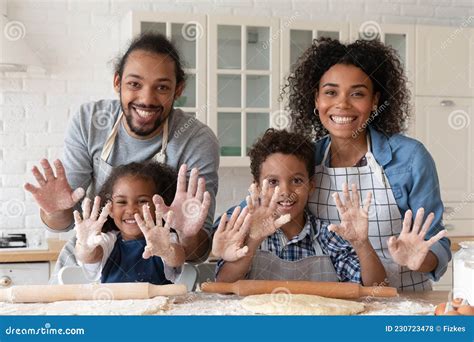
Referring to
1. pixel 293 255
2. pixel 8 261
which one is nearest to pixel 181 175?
pixel 293 255

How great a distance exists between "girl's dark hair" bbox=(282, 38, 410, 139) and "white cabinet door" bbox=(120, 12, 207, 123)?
1.86 feet

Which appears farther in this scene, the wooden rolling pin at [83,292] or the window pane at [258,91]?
the window pane at [258,91]

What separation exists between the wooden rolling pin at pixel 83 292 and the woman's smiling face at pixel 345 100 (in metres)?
0.40

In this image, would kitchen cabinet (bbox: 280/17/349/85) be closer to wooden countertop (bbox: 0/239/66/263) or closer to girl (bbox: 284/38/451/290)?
girl (bbox: 284/38/451/290)

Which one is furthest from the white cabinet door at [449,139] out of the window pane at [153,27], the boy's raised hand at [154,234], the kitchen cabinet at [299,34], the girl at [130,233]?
the boy's raised hand at [154,234]

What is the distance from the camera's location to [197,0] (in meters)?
1.73

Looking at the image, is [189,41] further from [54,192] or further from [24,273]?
[54,192]

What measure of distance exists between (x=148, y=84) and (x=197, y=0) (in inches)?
30.2

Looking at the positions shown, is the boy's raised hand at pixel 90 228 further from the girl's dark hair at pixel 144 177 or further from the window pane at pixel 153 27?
the window pane at pixel 153 27

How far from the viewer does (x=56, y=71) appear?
1.57 meters

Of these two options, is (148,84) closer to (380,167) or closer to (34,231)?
(380,167)

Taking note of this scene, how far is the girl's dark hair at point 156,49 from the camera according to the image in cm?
107
